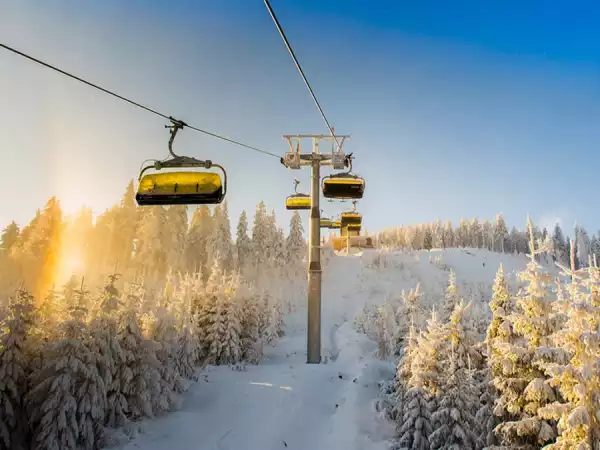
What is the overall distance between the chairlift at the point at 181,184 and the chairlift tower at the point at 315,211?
333 inches

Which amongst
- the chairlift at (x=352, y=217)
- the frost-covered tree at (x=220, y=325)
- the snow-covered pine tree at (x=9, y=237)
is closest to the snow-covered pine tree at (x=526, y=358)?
the chairlift at (x=352, y=217)

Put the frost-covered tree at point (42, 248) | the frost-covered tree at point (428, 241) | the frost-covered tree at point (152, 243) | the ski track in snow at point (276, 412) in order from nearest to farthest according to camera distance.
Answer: the ski track in snow at point (276, 412)
the frost-covered tree at point (42, 248)
the frost-covered tree at point (152, 243)
the frost-covered tree at point (428, 241)

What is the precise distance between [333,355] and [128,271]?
37.5 m

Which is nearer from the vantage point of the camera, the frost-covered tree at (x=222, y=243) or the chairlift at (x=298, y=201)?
the chairlift at (x=298, y=201)

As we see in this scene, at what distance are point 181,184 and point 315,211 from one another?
348 inches

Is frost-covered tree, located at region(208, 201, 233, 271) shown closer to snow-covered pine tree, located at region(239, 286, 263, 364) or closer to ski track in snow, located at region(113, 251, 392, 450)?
snow-covered pine tree, located at region(239, 286, 263, 364)

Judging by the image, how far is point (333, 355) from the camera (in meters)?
23.5

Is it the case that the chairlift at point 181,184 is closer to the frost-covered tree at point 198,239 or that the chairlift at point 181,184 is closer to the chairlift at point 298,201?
the chairlift at point 298,201

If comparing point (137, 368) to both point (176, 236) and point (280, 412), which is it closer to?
point (280, 412)

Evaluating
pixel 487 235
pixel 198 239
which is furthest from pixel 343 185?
pixel 487 235

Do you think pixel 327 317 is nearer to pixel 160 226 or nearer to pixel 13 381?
pixel 160 226

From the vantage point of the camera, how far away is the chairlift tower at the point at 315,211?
14.8 meters

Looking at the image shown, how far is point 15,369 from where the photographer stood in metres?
11.2

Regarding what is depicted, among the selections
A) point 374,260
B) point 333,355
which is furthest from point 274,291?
point 333,355
